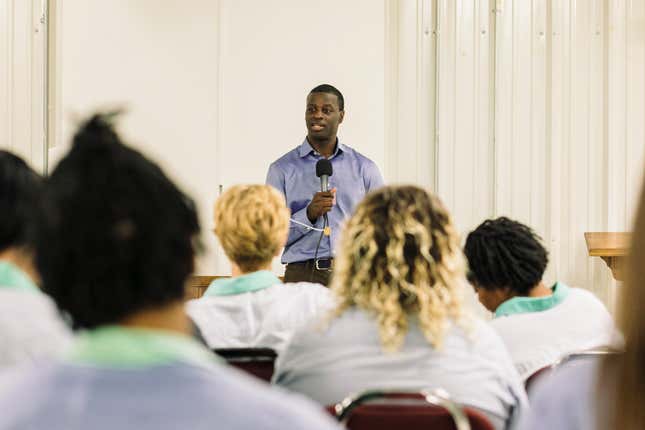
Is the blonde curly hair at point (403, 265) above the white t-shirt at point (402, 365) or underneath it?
above

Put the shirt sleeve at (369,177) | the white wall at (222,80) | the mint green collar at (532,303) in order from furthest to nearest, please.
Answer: the white wall at (222,80), the shirt sleeve at (369,177), the mint green collar at (532,303)

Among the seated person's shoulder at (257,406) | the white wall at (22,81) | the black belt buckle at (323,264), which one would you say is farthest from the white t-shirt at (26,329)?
the white wall at (22,81)

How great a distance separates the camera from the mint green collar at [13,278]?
2.11m

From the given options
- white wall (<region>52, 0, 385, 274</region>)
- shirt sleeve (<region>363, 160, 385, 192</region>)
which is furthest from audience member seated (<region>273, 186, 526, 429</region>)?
white wall (<region>52, 0, 385, 274</region>)

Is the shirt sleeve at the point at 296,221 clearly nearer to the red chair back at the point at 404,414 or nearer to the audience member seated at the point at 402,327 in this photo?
the audience member seated at the point at 402,327

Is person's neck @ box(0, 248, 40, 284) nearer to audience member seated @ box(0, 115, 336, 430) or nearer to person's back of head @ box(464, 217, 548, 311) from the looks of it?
audience member seated @ box(0, 115, 336, 430)

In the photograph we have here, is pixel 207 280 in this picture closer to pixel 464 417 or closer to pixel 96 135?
pixel 464 417

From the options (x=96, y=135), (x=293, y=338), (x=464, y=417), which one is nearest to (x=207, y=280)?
(x=293, y=338)

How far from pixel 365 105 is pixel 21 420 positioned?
570cm

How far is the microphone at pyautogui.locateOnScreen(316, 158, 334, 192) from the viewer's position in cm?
496

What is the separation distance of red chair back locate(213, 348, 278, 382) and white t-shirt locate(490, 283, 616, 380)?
0.71 metres

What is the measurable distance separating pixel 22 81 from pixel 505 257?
4.14 m

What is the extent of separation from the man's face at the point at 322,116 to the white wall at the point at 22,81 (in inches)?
74.1

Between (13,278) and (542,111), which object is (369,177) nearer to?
(542,111)
